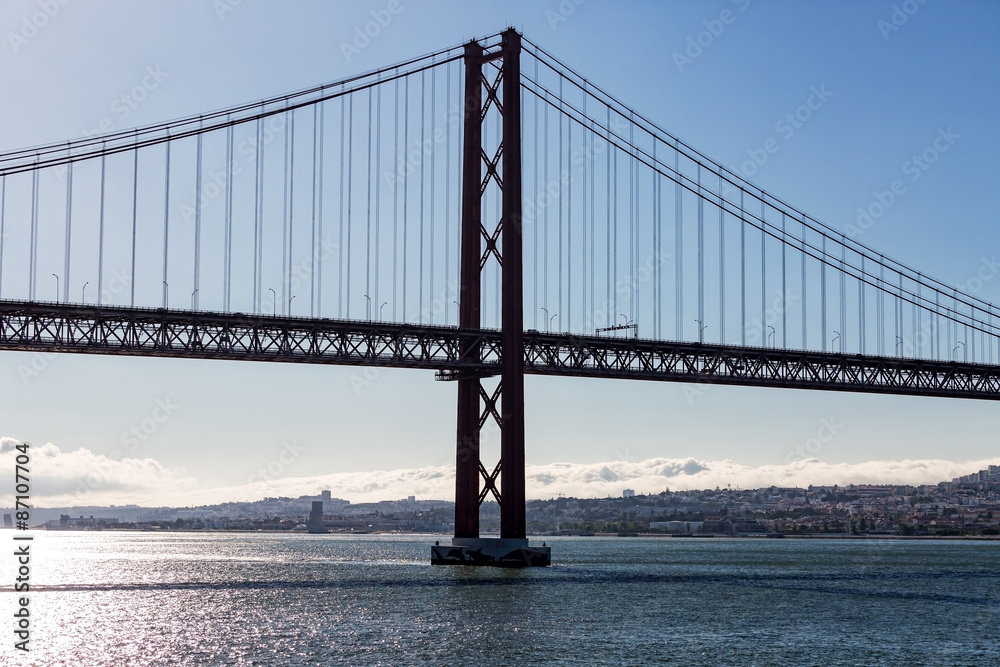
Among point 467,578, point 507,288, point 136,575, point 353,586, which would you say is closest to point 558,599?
point 467,578

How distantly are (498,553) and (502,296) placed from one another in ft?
42.3

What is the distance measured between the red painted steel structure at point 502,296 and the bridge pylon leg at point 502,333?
0.05 m

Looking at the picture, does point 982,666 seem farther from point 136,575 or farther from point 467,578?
point 136,575

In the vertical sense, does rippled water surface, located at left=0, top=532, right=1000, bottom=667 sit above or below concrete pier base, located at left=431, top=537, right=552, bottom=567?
below

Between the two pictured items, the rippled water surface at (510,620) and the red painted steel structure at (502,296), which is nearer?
the rippled water surface at (510,620)

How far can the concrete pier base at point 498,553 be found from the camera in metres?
67.7

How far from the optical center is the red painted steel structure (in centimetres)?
6738

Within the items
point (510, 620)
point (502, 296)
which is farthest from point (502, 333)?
point (510, 620)

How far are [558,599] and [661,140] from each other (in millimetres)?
38611

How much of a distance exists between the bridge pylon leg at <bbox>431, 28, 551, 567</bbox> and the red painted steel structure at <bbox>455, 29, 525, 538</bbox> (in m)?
0.05

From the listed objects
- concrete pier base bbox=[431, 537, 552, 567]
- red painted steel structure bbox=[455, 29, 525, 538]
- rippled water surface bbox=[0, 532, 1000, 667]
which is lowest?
rippled water surface bbox=[0, 532, 1000, 667]

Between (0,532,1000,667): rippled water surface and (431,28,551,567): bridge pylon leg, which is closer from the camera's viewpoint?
(0,532,1000,667): rippled water surface

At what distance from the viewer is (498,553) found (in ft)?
222

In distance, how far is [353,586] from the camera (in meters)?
64.9
